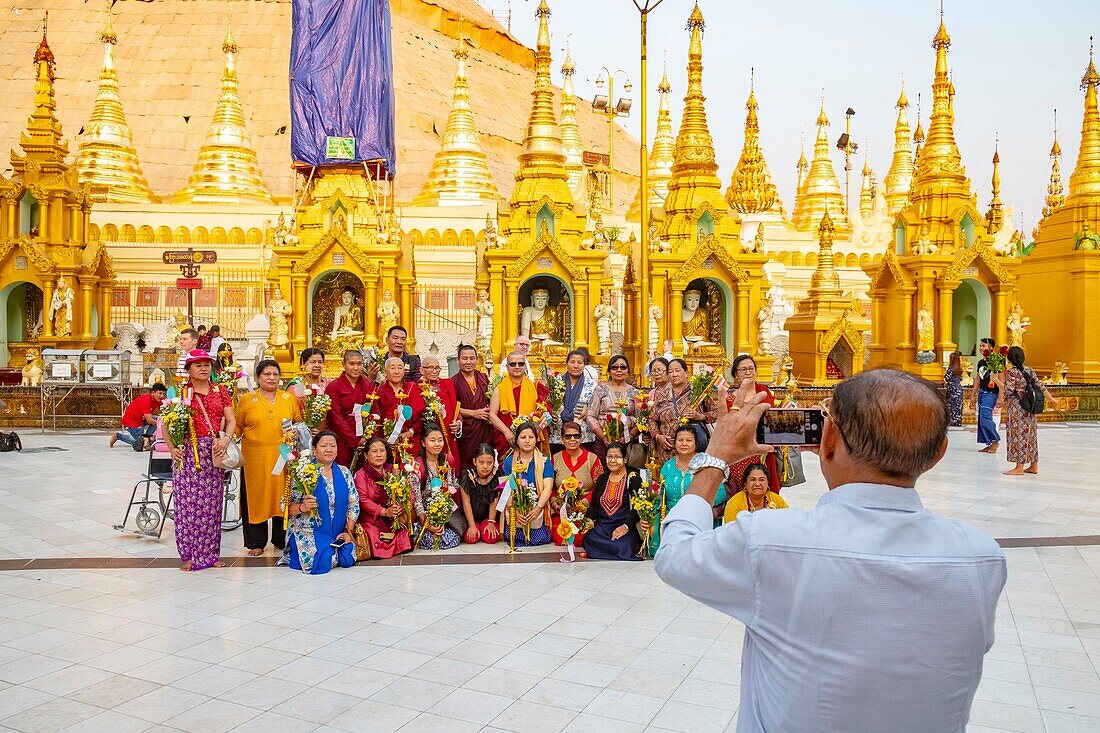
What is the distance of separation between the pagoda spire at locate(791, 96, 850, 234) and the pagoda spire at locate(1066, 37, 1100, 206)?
29.7ft

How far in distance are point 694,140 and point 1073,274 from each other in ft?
33.1

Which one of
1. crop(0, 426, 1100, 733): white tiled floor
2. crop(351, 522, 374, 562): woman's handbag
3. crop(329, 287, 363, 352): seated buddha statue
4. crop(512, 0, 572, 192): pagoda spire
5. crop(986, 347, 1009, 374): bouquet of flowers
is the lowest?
crop(0, 426, 1100, 733): white tiled floor

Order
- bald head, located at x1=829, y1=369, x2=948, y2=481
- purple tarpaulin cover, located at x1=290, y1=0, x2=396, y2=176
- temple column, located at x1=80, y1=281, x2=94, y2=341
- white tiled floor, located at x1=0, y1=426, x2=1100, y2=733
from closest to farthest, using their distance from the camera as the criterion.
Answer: bald head, located at x1=829, y1=369, x2=948, y2=481 → white tiled floor, located at x1=0, y1=426, x2=1100, y2=733 → temple column, located at x1=80, y1=281, x2=94, y2=341 → purple tarpaulin cover, located at x1=290, y1=0, x2=396, y2=176

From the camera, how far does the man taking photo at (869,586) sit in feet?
6.07

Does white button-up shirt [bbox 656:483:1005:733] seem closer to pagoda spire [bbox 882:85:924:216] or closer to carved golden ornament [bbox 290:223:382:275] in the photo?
carved golden ornament [bbox 290:223:382:275]

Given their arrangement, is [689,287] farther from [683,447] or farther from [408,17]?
[408,17]

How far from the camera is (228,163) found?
29250mm

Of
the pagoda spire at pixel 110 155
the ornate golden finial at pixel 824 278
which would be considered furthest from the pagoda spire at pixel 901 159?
the pagoda spire at pixel 110 155

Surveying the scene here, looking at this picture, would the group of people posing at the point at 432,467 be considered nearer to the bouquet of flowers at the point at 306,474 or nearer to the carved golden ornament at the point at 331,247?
the bouquet of flowers at the point at 306,474

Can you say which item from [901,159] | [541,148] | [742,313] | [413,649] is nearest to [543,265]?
[541,148]

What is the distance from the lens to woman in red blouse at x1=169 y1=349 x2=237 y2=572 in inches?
275

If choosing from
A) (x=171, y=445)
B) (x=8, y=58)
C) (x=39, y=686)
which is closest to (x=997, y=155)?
(x=171, y=445)

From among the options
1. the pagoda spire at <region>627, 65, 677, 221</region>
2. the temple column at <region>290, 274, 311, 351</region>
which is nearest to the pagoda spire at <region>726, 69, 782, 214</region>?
the pagoda spire at <region>627, 65, 677, 221</region>

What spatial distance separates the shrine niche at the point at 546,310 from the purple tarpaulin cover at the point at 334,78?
260 inches
